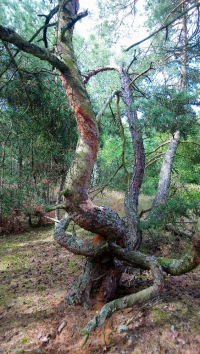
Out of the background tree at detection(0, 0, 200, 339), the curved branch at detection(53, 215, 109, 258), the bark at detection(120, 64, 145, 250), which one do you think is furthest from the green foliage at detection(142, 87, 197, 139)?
the curved branch at detection(53, 215, 109, 258)

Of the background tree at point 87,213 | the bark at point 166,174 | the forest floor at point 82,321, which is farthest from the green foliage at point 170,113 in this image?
the forest floor at point 82,321

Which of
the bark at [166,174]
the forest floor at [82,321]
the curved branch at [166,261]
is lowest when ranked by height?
the forest floor at [82,321]

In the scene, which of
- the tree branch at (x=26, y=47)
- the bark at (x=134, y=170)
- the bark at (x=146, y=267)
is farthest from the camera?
the bark at (x=134, y=170)

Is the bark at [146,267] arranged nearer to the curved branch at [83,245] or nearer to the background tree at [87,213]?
the background tree at [87,213]

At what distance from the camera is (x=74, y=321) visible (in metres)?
2.43

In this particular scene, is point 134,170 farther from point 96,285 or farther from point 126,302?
point 126,302

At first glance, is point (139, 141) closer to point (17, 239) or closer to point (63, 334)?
point (63, 334)

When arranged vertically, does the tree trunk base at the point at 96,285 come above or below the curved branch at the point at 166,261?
below

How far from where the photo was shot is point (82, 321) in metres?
2.44

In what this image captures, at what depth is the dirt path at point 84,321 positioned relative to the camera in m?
2.00

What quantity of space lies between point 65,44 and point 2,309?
3427mm

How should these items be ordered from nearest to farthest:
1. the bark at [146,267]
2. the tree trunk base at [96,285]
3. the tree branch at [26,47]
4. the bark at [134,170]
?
the tree branch at [26,47] → the bark at [146,267] → the tree trunk base at [96,285] → the bark at [134,170]

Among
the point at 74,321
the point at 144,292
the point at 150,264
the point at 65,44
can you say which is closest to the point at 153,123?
the point at 65,44

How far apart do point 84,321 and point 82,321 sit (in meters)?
0.02
